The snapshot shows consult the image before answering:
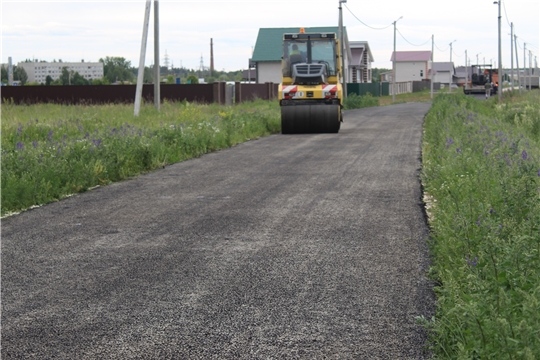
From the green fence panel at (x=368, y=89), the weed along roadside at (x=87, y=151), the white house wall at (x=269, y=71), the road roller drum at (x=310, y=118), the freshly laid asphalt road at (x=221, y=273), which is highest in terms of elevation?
the white house wall at (x=269, y=71)

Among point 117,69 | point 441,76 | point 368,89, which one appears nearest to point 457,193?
point 368,89

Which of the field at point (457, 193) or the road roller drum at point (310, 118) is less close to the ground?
the road roller drum at point (310, 118)

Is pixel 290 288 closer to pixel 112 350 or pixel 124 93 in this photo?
pixel 112 350

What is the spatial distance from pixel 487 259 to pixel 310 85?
61.0 ft

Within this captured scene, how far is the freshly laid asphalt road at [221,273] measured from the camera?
15.9 ft

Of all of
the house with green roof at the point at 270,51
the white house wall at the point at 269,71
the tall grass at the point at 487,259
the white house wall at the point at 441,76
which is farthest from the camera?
the white house wall at the point at 441,76

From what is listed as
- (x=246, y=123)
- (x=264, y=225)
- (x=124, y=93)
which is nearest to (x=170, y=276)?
(x=264, y=225)

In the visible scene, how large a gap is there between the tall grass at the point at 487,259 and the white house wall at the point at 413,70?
12787cm

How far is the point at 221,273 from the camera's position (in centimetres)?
650

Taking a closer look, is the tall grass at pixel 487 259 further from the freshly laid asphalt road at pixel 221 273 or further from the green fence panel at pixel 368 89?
the green fence panel at pixel 368 89

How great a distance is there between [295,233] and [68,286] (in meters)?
2.77

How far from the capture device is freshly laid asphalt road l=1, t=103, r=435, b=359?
4.86 meters

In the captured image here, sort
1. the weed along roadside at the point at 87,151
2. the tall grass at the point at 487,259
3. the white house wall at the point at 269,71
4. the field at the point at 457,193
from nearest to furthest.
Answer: the tall grass at the point at 487,259, the field at the point at 457,193, the weed along roadside at the point at 87,151, the white house wall at the point at 269,71

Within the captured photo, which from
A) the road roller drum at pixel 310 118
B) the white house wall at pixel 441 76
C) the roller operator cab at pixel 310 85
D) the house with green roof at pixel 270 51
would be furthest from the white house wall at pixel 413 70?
the road roller drum at pixel 310 118
